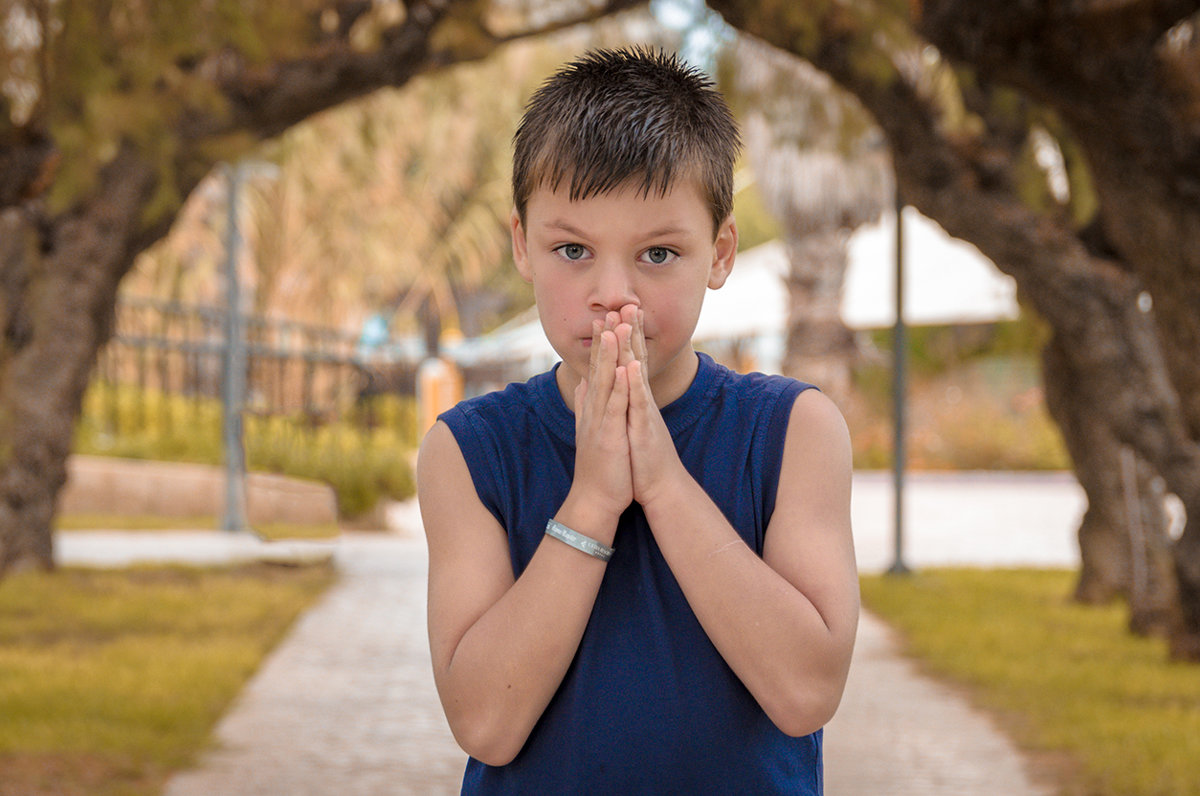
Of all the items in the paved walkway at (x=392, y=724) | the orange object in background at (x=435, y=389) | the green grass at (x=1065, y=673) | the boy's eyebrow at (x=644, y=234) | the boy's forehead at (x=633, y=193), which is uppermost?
the orange object in background at (x=435, y=389)

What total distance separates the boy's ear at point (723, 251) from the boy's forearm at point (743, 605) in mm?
291

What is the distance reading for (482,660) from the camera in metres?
1.40

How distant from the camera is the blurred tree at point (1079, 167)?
4605 millimetres

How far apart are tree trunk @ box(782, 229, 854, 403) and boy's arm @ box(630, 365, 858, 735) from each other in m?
20.0

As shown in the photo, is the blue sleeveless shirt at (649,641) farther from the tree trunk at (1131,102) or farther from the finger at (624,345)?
the tree trunk at (1131,102)

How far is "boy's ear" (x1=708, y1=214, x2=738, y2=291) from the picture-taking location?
1530 millimetres

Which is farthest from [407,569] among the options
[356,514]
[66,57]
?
[66,57]

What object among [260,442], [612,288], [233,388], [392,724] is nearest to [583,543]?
[612,288]

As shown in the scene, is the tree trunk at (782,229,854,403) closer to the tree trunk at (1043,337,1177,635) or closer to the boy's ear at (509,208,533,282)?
the tree trunk at (1043,337,1177,635)

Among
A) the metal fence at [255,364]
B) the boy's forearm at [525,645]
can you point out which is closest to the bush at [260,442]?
the metal fence at [255,364]

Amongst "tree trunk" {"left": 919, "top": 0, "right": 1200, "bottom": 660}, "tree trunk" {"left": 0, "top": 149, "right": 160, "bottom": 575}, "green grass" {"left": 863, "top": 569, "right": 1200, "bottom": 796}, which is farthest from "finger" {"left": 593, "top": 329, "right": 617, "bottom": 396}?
"tree trunk" {"left": 0, "top": 149, "right": 160, "bottom": 575}

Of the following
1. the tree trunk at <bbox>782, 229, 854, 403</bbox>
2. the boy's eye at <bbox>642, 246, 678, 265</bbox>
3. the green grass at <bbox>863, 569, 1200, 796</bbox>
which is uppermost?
the tree trunk at <bbox>782, 229, 854, 403</bbox>

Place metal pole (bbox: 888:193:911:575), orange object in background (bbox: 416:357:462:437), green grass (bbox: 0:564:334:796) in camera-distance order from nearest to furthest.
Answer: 1. green grass (bbox: 0:564:334:796)
2. metal pole (bbox: 888:193:911:575)
3. orange object in background (bbox: 416:357:462:437)

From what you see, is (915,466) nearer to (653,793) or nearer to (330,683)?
(330,683)
